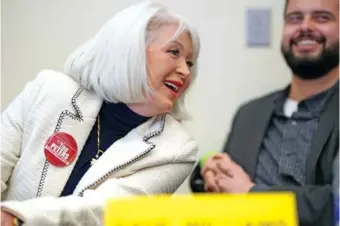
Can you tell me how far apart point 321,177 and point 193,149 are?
27 cm

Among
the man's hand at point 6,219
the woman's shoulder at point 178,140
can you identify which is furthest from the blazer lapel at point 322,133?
the man's hand at point 6,219

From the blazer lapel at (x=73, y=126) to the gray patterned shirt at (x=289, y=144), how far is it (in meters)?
0.37

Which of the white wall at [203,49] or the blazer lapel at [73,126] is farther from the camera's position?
the white wall at [203,49]

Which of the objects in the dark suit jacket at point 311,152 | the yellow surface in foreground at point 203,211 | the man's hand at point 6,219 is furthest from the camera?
the dark suit jacket at point 311,152

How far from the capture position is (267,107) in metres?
1.04

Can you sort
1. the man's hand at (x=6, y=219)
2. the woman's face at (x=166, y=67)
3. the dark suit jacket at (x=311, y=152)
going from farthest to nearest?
the woman's face at (x=166, y=67) < the dark suit jacket at (x=311, y=152) < the man's hand at (x=6, y=219)

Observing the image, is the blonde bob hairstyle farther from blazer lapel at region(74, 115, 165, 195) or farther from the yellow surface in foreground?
the yellow surface in foreground

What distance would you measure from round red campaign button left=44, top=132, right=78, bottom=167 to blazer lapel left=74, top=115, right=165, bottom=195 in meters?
0.05

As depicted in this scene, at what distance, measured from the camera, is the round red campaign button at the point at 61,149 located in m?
0.88

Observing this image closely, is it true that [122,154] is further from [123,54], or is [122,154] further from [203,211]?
[203,211]

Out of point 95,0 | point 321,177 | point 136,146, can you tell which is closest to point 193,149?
point 136,146

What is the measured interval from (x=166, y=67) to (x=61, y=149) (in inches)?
10.5

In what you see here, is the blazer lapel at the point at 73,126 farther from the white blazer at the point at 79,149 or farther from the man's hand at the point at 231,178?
the man's hand at the point at 231,178

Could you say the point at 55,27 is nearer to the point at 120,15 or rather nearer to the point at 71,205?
the point at 120,15
